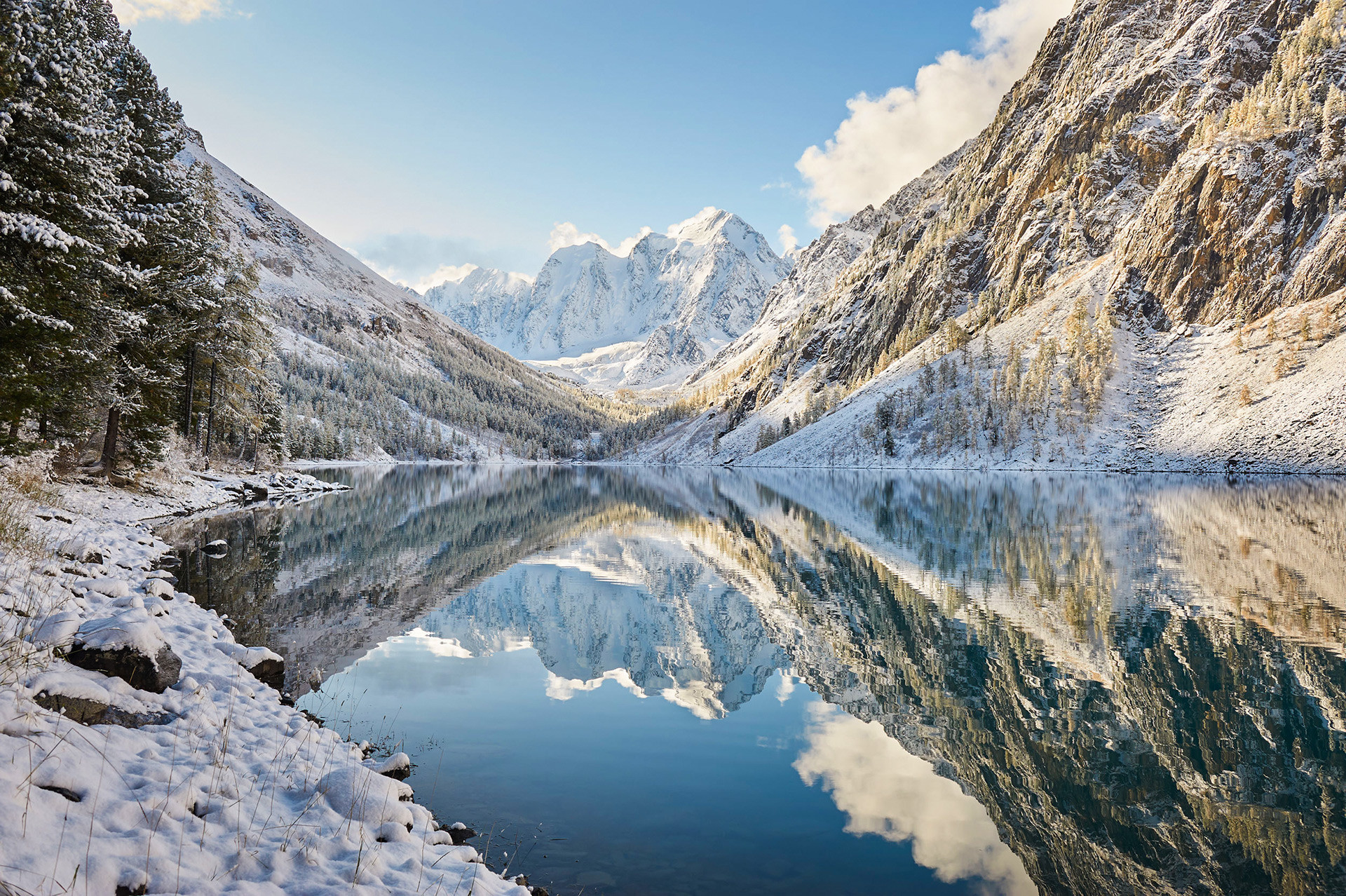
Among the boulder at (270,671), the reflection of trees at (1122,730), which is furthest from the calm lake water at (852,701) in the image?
the boulder at (270,671)

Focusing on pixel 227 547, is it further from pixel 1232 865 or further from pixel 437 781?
pixel 1232 865

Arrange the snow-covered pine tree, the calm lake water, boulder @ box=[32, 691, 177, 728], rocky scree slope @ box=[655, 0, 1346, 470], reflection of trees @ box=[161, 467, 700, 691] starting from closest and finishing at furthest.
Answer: boulder @ box=[32, 691, 177, 728], the calm lake water, the snow-covered pine tree, reflection of trees @ box=[161, 467, 700, 691], rocky scree slope @ box=[655, 0, 1346, 470]

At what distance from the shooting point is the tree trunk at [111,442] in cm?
2927

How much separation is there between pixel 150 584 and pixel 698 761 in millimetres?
11391

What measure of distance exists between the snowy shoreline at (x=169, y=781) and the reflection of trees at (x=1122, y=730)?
6.93m

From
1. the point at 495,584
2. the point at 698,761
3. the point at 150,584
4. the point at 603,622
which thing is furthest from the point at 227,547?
the point at 698,761

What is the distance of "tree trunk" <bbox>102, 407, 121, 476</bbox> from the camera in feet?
96.0

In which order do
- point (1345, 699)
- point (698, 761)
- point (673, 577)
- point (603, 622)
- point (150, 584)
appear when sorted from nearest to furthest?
point (698, 761) → point (1345, 699) → point (150, 584) → point (603, 622) → point (673, 577)

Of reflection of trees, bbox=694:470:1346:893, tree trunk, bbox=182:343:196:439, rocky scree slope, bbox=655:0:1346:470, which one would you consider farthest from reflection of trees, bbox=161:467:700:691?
rocky scree slope, bbox=655:0:1346:470

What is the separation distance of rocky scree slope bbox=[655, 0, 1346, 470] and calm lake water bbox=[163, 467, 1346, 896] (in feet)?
242

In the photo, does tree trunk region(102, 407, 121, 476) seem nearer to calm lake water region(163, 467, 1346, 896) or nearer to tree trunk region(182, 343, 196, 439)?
calm lake water region(163, 467, 1346, 896)

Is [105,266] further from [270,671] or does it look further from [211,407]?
[211,407]

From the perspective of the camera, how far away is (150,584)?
1324 cm

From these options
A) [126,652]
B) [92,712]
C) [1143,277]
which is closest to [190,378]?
[126,652]
